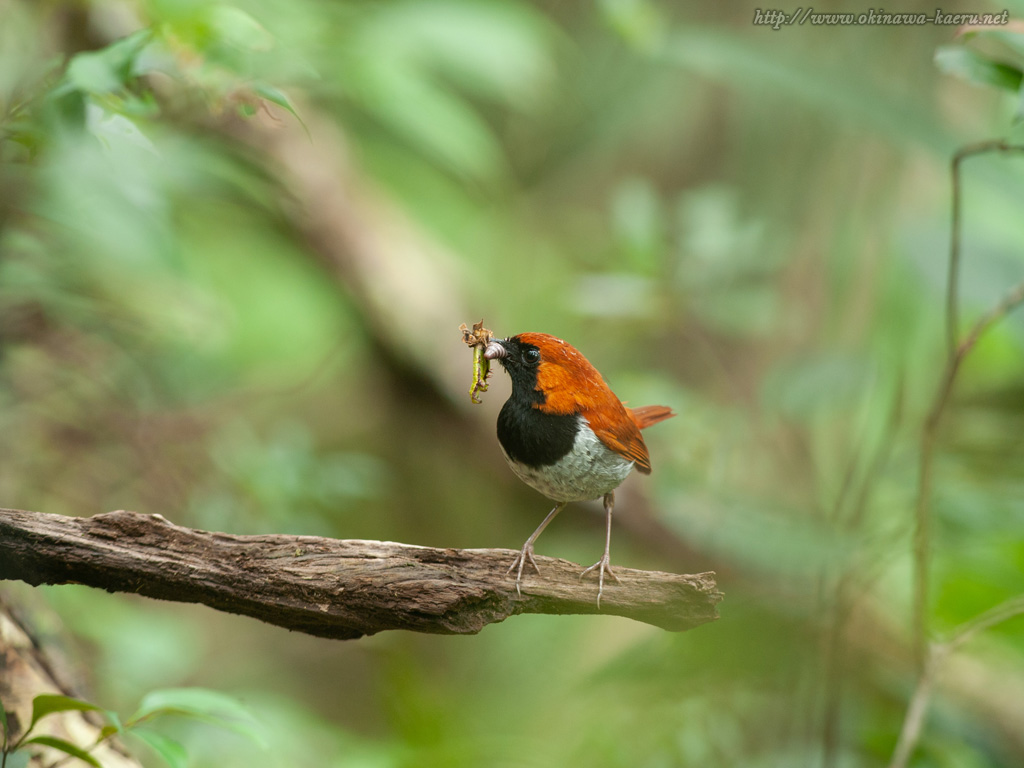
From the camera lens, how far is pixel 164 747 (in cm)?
100

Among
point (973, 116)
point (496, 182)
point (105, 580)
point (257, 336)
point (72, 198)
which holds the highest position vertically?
point (973, 116)

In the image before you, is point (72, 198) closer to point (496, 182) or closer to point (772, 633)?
point (772, 633)

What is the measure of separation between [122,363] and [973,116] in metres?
4.44

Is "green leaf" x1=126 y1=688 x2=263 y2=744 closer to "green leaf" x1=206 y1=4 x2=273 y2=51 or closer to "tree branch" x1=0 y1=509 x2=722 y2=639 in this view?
"tree branch" x1=0 y1=509 x2=722 y2=639

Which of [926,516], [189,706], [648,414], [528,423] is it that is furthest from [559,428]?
[926,516]

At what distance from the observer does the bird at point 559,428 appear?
104 cm

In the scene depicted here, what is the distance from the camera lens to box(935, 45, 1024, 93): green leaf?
1365mm

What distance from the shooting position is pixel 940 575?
2867 mm

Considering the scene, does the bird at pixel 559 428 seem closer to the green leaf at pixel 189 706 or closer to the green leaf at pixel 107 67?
the green leaf at pixel 189 706

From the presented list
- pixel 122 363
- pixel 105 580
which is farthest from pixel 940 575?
pixel 122 363

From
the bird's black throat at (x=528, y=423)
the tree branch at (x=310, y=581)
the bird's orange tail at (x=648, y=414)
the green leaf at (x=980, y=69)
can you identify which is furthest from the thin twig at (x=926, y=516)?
the bird's black throat at (x=528, y=423)

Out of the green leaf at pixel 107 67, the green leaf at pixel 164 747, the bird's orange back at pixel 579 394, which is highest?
the green leaf at pixel 107 67

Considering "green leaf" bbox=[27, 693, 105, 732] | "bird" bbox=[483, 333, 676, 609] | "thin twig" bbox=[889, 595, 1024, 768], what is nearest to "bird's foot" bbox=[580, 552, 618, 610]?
"bird" bbox=[483, 333, 676, 609]

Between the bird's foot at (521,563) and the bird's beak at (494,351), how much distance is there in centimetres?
26
